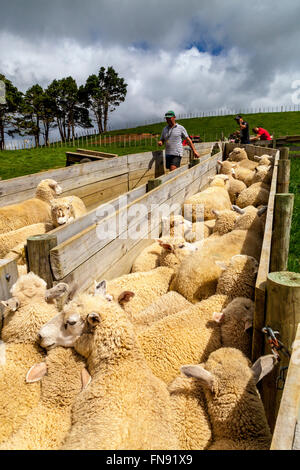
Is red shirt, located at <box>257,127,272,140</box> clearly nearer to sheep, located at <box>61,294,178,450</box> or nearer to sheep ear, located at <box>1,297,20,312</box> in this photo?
sheep, located at <box>61,294,178,450</box>

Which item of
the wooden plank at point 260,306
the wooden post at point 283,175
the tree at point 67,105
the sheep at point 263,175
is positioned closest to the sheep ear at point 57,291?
the wooden plank at point 260,306

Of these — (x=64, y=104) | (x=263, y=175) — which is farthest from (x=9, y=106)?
(x=263, y=175)

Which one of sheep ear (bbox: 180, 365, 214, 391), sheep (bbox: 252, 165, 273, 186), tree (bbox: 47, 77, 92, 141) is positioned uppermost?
tree (bbox: 47, 77, 92, 141)

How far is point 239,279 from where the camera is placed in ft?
11.0

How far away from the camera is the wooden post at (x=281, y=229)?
147 inches

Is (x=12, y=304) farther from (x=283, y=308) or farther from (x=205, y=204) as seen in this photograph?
(x=205, y=204)

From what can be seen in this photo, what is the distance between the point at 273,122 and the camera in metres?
53.0

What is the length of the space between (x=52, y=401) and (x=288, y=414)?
178 centimetres

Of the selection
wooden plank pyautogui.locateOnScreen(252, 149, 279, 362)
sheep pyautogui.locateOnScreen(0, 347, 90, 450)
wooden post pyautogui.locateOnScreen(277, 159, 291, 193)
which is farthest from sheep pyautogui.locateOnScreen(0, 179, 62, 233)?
wooden post pyautogui.locateOnScreen(277, 159, 291, 193)

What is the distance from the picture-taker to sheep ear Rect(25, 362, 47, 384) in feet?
7.59

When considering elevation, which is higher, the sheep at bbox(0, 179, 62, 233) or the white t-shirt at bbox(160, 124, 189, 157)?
the white t-shirt at bbox(160, 124, 189, 157)

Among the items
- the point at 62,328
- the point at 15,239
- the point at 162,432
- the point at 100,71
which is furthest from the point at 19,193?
the point at 100,71

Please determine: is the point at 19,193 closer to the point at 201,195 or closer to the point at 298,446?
the point at 201,195
